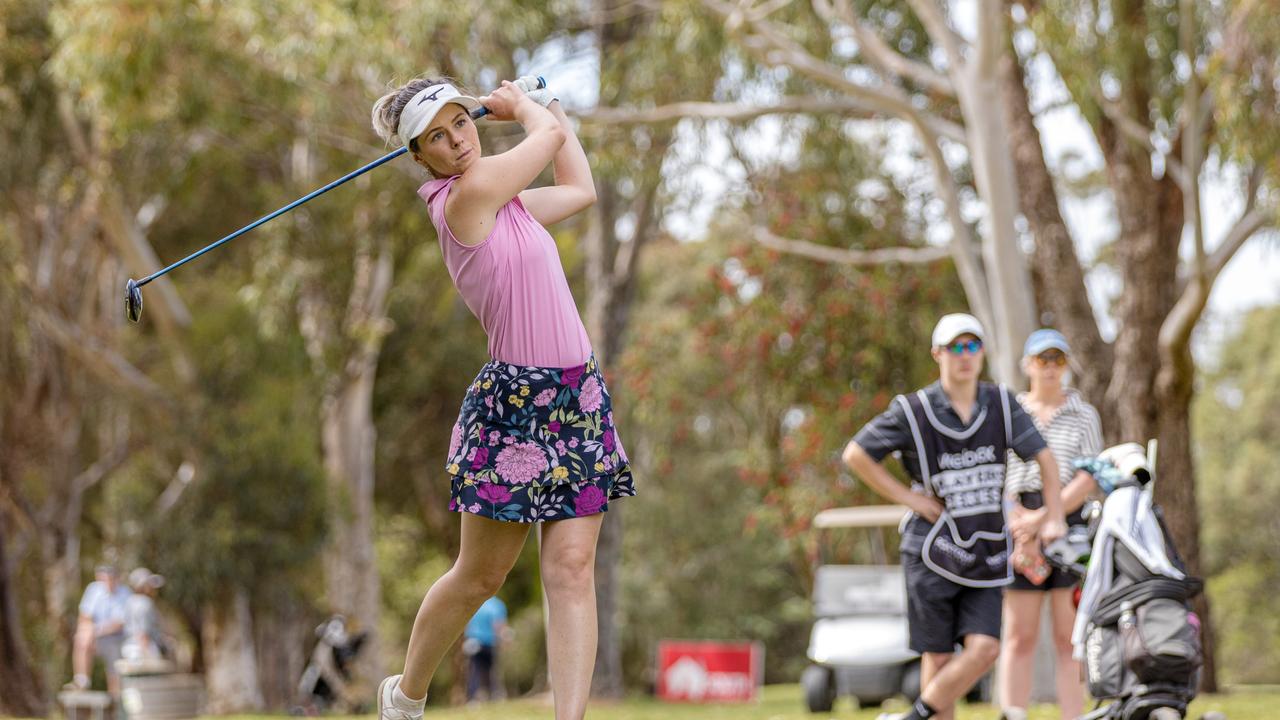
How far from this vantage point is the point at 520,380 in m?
4.53

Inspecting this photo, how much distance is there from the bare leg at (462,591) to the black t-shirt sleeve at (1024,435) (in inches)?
82.4

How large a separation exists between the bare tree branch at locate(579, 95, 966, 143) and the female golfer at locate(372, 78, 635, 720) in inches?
419

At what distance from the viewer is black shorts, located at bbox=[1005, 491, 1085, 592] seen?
6.75 metres

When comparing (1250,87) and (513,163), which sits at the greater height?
(1250,87)

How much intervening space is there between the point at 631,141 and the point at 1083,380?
519 cm

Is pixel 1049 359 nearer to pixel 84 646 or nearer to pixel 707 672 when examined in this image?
pixel 84 646

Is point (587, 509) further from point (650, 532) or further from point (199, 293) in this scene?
point (650, 532)

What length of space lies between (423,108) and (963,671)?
8.90 ft

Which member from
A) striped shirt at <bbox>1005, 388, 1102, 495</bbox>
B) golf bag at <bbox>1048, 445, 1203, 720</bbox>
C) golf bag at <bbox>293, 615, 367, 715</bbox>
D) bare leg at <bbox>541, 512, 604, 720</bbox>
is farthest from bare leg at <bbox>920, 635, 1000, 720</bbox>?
golf bag at <bbox>293, 615, 367, 715</bbox>

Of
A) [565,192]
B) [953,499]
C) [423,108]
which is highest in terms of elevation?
[423,108]

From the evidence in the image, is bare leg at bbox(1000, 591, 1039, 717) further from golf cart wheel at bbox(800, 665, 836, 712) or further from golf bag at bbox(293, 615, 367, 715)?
golf bag at bbox(293, 615, 367, 715)

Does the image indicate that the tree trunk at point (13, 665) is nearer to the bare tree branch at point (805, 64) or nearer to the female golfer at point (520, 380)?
the bare tree branch at point (805, 64)

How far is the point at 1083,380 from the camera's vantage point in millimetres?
14461

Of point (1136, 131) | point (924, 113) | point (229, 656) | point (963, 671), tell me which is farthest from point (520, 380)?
point (229, 656)
